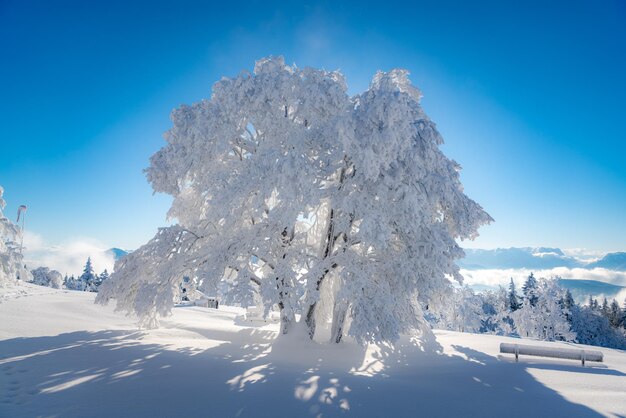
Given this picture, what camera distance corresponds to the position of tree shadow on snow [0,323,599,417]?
575 centimetres

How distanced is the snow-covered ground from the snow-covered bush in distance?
141 centimetres

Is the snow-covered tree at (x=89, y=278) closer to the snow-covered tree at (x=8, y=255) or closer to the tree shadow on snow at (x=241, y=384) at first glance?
the snow-covered tree at (x=8, y=255)

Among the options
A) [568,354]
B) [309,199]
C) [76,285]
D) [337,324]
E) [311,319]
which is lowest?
[76,285]

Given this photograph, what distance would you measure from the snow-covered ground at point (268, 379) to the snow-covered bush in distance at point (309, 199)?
141 centimetres

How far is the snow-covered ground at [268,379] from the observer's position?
230 inches

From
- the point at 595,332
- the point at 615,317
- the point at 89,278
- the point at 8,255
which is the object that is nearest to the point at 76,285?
the point at 89,278

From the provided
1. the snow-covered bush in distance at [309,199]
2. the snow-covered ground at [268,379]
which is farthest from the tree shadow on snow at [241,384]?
the snow-covered bush in distance at [309,199]

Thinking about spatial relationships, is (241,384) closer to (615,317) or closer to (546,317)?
(546,317)

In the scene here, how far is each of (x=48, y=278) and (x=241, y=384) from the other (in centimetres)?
9328

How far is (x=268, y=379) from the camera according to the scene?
7520mm

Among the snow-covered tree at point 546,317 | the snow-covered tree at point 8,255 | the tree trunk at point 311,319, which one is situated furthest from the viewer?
the snow-covered tree at point 546,317

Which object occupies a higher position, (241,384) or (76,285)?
(241,384)

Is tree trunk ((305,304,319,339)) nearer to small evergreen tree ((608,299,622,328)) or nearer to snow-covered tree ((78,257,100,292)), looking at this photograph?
small evergreen tree ((608,299,622,328))

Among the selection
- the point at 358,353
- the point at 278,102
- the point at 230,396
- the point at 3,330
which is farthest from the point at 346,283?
the point at 3,330
